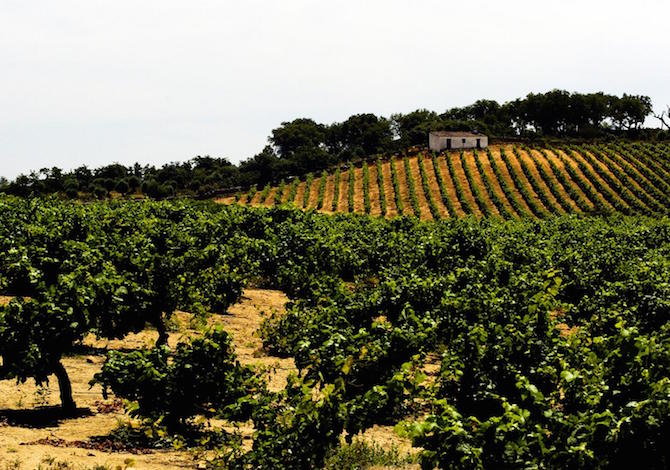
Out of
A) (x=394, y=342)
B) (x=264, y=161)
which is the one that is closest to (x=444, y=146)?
(x=264, y=161)

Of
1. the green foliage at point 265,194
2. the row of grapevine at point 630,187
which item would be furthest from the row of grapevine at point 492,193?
the green foliage at point 265,194

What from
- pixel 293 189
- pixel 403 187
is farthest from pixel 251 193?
pixel 403 187

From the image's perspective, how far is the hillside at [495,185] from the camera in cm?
8719

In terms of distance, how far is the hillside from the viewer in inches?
3433

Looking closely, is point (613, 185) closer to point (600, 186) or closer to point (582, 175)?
A: point (600, 186)

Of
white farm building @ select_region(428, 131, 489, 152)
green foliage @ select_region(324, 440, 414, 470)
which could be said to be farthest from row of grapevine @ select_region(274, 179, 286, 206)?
green foliage @ select_region(324, 440, 414, 470)

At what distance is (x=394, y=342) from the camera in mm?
13711

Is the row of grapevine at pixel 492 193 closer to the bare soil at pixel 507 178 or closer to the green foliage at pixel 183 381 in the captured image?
the bare soil at pixel 507 178

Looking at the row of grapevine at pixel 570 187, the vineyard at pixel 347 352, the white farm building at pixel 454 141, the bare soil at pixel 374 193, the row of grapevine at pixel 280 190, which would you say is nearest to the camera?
the vineyard at pixel 347 352

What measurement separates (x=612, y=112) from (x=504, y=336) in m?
144

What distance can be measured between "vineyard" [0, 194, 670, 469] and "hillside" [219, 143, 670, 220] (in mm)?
52881

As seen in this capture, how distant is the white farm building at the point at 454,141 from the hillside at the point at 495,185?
3153mm

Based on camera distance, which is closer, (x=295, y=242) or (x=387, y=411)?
(x=387, y=411)

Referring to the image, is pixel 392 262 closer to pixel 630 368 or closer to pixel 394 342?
pixel 394 342
